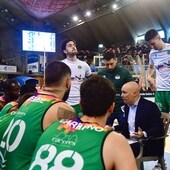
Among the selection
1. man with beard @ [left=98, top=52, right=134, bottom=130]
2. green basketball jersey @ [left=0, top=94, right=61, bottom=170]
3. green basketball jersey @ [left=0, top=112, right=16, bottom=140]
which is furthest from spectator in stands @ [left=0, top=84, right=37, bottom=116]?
man with beard @ [left=98, top=52, right=134, bottom=130]

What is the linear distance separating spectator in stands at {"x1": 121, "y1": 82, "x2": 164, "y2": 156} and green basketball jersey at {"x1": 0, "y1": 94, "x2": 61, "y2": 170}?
1.32 m

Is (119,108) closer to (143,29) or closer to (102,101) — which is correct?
(102,101)

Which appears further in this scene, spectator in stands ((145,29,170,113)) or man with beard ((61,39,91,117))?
man with beard ((61,39,91,117))

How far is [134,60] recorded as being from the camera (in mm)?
16844

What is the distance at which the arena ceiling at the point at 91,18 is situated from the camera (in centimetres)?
1841

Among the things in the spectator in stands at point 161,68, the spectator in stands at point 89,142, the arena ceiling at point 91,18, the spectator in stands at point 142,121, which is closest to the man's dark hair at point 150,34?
the spectator in stands at point 161,68

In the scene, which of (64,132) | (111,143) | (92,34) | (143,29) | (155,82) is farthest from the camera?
(92,34)

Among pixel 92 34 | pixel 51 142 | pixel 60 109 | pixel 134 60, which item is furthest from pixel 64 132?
pixel 92 34

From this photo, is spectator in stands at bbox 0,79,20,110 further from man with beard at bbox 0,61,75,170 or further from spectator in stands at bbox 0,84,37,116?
man with beard at bbox 0,61,75,170

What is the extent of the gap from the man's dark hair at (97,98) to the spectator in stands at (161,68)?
8.82 feet

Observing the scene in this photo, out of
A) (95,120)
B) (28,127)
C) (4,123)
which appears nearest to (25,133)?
(28,127)

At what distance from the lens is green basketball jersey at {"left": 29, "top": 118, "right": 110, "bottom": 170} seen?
1395mm

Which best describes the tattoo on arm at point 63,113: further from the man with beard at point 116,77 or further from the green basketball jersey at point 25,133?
the man with beard at point 116,77

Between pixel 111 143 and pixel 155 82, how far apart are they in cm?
323
